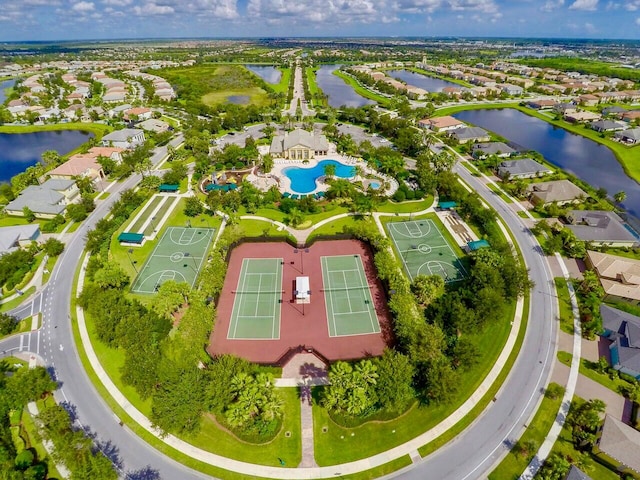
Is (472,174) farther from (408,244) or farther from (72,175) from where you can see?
(72,175)

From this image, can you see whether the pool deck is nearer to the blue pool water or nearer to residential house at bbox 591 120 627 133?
the blue pool water

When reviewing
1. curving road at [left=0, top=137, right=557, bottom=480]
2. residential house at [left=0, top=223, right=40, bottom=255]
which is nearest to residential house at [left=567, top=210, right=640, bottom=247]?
curving road at [left=0, top=137, right=557, bottom=480]

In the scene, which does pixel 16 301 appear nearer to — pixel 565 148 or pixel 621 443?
pixel 621 443

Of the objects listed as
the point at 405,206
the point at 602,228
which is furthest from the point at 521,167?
the point at 405,206

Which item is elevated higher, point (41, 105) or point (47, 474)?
point (41, 105)

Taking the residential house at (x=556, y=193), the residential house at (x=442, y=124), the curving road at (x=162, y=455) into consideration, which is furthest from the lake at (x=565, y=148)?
the curving road at (x=162, y=455)

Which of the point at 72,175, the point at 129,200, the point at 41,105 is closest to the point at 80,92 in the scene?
the point at 41,105

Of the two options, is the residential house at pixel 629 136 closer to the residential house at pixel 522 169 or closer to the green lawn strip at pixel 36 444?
the residential house at pixel 522 169
